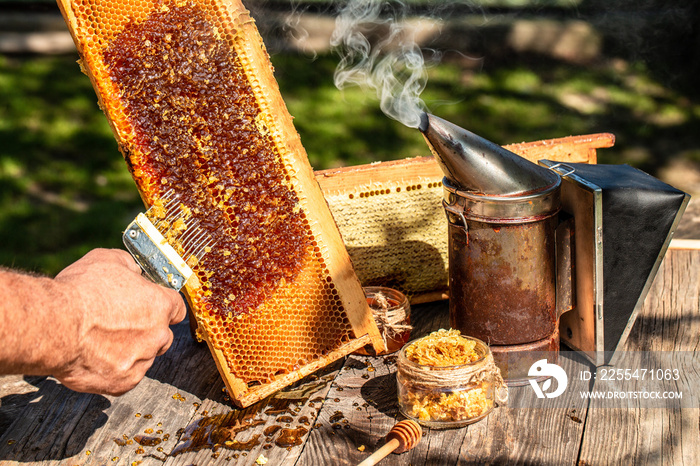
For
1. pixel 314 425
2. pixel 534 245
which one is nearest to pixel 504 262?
pixel 534 245

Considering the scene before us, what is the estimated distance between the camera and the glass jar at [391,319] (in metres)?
2.83

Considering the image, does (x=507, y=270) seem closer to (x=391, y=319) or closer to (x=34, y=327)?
(x=391, y=319)

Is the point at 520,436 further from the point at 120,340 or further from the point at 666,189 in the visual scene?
the point at 120,340

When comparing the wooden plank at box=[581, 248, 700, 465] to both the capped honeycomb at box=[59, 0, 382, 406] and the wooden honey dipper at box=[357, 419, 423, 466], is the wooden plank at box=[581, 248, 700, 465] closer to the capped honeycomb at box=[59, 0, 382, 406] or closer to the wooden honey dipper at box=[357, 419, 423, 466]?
the wooden honey dipper at box=[357, 419, 423, 466]

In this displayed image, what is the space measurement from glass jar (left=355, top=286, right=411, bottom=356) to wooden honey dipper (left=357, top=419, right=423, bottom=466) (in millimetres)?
602

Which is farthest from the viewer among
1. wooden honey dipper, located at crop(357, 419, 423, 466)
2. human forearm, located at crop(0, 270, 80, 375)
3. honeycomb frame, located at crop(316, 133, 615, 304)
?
honeycomb frame, located at crop(316, 133, 615, 304)

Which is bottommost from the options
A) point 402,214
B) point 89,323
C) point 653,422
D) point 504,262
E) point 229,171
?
point 653,422

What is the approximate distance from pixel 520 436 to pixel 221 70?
1767 mm

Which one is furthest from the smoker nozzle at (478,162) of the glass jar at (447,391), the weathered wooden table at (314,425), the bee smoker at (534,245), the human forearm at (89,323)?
the human forearm at (89,323)

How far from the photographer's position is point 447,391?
226cm

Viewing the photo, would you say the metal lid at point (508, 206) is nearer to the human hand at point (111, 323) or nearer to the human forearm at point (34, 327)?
the human hand at point (111, 323)

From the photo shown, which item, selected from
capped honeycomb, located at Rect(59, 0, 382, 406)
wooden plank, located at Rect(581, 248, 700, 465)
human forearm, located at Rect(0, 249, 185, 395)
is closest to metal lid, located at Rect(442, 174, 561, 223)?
capped honeycomb, located at Rect(59, 0, 382, 406)

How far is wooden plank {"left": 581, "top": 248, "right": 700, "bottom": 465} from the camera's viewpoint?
2137 mm

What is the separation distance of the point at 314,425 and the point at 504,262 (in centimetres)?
97
